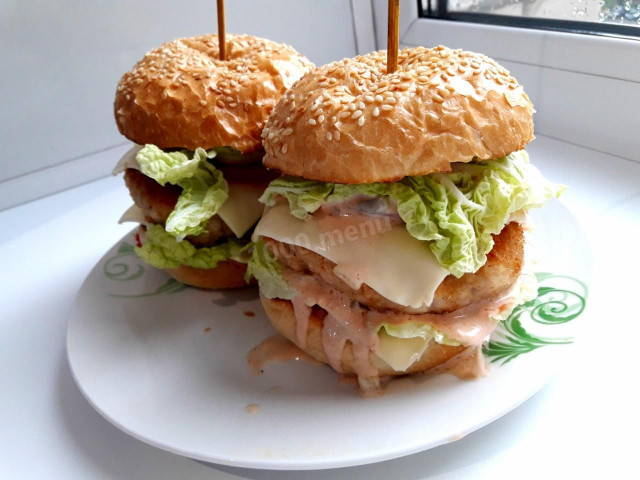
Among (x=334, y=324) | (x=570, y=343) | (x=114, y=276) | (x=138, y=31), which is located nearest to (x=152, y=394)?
(x=334, y=324)

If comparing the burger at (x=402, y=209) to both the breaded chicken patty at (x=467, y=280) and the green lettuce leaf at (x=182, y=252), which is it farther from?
the green lettuce leaf at (x=182, y=252)

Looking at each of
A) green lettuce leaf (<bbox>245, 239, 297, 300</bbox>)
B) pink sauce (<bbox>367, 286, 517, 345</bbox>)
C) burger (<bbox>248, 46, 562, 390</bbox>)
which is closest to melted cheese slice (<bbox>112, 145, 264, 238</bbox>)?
green lettuce leaf (<bbox>245, 239, 297, 300</bbox>)

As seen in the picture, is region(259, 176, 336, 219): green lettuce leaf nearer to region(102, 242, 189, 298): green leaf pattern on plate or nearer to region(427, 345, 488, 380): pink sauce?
region(427, 345, 488, 380): pink sauce

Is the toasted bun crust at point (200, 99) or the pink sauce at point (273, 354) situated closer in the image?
the pink sauce at point (273, 354)

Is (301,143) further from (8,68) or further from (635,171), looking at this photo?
(8,68)

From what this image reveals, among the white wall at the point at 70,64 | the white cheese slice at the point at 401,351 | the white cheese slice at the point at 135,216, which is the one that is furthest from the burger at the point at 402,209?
the white wall at the point at 70,64

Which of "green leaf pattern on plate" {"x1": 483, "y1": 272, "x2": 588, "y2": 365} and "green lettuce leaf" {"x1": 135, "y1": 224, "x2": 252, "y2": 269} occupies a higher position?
"green lettuce leaf" {"x1": 135, "y1": 224, "x2": 252, "y2": 269}
